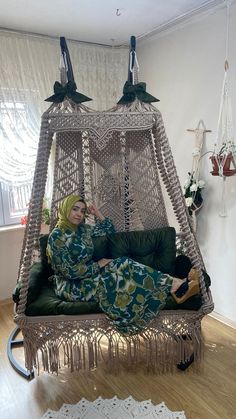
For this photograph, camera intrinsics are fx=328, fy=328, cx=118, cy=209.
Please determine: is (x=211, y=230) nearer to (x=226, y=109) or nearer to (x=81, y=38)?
(x=226, y=109)

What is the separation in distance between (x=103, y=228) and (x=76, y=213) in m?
0.35

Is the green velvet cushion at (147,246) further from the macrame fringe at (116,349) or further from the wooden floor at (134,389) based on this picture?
the wooden floor at (134,389)

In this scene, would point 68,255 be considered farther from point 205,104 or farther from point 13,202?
point 205,104

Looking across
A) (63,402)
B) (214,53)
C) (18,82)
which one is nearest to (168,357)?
(63,402)

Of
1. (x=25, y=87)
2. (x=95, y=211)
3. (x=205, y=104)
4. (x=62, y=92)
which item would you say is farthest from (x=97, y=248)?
(x=25, y=87)

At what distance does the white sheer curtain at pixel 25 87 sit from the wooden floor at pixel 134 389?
166 cm

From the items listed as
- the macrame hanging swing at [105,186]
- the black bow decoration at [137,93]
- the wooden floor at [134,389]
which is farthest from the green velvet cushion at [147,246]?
the black bow decoration at [137,93]

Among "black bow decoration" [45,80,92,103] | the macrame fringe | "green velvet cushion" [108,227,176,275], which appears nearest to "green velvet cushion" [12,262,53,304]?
the macrame fringe

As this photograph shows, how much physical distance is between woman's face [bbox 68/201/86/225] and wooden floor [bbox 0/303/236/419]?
103cm

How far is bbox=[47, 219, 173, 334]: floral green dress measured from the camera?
1976 millimetres

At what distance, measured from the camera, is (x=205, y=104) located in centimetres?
272

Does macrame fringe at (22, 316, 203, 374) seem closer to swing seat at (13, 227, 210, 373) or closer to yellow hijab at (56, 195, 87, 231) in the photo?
swing seat at (13, 227, 210, 373)

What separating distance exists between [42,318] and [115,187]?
44.0 inches

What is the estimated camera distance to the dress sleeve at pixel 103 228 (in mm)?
2470
